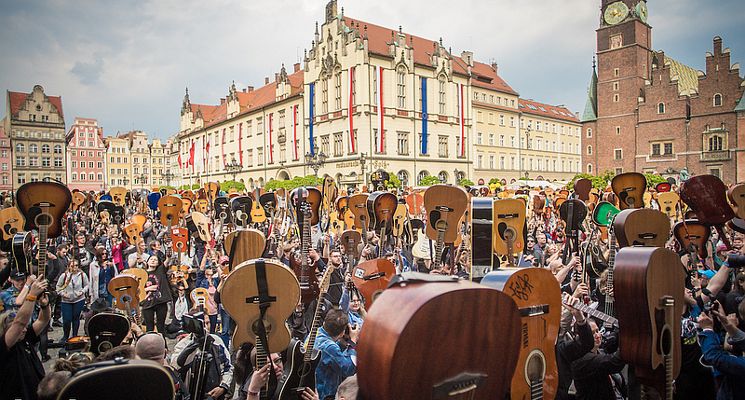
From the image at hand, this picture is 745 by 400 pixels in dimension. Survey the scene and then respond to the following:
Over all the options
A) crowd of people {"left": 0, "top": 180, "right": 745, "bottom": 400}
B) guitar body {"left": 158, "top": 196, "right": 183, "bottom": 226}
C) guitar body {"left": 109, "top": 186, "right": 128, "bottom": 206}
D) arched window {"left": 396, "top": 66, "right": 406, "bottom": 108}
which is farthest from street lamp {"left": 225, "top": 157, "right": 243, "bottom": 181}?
crowd of people {"left": 0, "top": 180, "right": 745, "bottom": 400}

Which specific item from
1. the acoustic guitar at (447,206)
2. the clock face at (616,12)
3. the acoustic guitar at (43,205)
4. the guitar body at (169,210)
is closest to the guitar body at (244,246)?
the acoustic guitar at (43,205)

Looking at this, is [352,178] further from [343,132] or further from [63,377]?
[63,377]

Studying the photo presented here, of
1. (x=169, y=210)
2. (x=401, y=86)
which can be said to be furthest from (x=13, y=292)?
(x=401, y=86)

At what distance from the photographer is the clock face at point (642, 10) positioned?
59.7 m

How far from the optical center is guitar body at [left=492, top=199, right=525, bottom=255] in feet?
21.9

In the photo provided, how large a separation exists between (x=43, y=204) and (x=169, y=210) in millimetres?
7486

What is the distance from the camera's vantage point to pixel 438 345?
6.11 ft

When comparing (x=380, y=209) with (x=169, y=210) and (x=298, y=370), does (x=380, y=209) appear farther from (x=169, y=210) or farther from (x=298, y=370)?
(x=169, y=210)

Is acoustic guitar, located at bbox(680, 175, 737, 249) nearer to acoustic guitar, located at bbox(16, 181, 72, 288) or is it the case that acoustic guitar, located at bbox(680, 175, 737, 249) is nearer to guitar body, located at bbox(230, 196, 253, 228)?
acoustic guitar, located at bbox(16, 181, 72, 288)

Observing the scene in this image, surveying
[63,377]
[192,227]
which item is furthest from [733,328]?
[192,227]

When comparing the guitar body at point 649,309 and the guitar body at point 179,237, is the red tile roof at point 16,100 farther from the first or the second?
the guitar body at point 649,309

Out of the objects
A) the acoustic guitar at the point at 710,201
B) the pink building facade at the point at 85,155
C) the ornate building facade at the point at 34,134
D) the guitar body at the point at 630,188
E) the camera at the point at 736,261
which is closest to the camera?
the camera at the point at 736,261

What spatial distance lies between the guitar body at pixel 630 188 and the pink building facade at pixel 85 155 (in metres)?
95.9

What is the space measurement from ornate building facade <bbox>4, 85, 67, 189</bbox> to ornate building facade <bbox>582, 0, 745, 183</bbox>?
77.9 metres
